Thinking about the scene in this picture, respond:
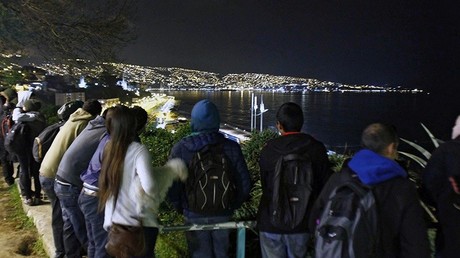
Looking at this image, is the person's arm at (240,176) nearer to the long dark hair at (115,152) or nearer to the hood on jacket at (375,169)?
the long dark hair at (115,152)

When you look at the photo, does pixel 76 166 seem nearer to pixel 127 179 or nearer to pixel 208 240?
pixel 127 179

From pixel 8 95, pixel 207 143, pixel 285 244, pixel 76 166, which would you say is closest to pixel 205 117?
pixel 207 143

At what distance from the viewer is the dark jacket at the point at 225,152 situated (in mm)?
2738

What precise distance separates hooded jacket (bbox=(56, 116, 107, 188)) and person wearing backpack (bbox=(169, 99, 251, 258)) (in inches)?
33.0

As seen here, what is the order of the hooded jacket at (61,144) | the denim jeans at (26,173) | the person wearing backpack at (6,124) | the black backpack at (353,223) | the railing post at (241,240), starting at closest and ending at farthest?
the black backpack at (353,223) < the railing post at (241,240) < the hooded jacket at (61,144) < the denim jeans at (26,173) < the person wearing backpack at (6,124)

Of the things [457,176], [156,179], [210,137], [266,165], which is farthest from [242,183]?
[457,176]

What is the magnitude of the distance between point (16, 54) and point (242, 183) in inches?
388

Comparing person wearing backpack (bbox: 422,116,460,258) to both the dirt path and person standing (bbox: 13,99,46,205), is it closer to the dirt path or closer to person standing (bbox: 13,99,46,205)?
the dirt path

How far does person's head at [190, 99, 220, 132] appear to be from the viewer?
2777 mm

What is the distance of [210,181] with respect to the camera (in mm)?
2672

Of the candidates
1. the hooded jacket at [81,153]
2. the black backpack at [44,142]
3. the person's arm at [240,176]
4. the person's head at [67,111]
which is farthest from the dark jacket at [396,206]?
the black backpack at [44,142]

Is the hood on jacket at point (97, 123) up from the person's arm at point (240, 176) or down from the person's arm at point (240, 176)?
up

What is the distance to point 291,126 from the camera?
8.93ft

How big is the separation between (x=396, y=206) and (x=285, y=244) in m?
0.95
